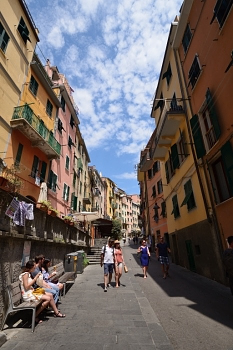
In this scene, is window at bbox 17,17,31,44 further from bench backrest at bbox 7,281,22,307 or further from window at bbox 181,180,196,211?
bench backrest at bbox 7,281,22,307

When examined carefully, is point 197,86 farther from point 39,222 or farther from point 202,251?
point 39,222

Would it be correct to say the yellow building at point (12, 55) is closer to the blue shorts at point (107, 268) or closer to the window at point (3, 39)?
the window at point (3, 39)

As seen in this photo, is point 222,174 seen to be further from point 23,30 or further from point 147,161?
point 23,30

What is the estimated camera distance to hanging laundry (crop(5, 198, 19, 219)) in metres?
5.29

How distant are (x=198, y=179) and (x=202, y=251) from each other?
11.7 feet

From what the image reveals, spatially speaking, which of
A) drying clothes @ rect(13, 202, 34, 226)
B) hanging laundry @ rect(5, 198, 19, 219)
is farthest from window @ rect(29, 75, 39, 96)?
hanging laundry @ rect(5, 198, 19, 219)

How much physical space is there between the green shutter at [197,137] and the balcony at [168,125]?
1.83 meters

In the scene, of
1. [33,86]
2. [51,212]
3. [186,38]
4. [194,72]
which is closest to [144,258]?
[51,212]

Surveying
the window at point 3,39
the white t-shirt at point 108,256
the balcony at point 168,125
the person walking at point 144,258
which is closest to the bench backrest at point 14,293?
the white t-shirt at point 108,256

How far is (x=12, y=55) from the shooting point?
12.9m

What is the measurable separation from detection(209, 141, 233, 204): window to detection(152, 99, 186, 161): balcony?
4.13 metres

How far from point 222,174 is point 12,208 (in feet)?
27.2

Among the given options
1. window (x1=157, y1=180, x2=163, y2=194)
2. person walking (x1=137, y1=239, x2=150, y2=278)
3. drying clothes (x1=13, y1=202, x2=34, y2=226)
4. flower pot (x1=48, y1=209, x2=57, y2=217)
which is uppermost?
window (x1=157, y1=180, x2=163, y2=194)

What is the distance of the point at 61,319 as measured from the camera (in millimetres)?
4750
